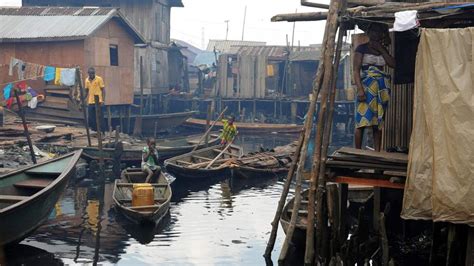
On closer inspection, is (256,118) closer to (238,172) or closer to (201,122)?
(201,122)

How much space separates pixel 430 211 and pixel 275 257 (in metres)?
3.84

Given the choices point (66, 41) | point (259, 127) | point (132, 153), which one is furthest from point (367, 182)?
point (259, 127)

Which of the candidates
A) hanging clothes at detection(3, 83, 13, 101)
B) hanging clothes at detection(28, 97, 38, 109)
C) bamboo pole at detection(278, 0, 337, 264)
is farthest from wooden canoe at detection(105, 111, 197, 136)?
bamboo pole at detection(278, 0, 337, 264)

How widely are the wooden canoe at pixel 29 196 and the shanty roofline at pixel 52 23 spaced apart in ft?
39.6

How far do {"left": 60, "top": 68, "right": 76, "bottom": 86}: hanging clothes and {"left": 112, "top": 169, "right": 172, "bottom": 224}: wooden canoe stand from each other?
25.0 ft

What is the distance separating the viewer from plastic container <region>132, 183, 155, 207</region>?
12.4 metres

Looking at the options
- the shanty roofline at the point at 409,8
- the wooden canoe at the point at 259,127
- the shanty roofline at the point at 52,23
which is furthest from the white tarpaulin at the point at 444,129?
the wooden canoe at the point at 259,127

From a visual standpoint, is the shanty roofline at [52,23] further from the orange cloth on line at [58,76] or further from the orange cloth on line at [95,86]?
the orange cloth on line at [95,86]

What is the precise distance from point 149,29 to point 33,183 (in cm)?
2075

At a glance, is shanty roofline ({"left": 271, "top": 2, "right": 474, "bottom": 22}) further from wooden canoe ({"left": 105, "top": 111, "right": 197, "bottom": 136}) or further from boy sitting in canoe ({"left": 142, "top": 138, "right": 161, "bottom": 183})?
wooden canoe ({"left": 105, "top": 111, "right": 197, "bottom": 136})

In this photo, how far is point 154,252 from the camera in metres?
10.9

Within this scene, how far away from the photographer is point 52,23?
24719mm

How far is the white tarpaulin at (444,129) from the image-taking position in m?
6.90

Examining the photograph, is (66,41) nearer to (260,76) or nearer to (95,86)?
(95,86)
